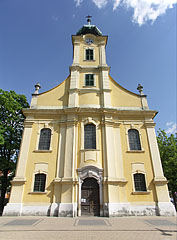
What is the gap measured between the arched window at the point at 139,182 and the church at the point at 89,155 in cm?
7

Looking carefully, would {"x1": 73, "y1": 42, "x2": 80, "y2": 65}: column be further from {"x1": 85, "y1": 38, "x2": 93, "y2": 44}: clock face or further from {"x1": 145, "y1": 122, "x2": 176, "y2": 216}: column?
{"x1": 145, "y1": 122, "x2": 176, "y2": 216}: column

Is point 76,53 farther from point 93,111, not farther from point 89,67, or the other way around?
point 93,111

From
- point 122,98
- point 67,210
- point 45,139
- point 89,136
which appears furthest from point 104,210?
point 122,98

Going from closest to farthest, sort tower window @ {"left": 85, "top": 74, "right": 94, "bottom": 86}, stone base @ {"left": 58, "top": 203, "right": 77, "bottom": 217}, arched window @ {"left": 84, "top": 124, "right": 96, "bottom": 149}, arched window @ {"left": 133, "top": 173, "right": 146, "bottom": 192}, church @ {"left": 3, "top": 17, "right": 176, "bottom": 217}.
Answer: stone base @ {"left": 58, "top": 203, "right": 77, "bottom": 217}
church @ {"left": 3, "top": 17, "right": 176, "bottom": 217}
arched window @ {"left": 133, "top": 173, "right": 146, "bottom": 192}
arched window @ {"left": 84, "top": 124, "right": 96, "bottom": 149}
tower window @ {"left": 85, "top": 74, "right": 94, "bottom": 86}

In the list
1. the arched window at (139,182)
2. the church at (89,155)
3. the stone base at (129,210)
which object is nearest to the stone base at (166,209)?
the church at (89,155)

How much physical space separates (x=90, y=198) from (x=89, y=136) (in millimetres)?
5094

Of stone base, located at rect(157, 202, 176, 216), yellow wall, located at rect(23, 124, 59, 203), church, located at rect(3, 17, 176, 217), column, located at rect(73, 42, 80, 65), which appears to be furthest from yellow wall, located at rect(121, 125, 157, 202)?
column, located at rect(73, 42, 80, 65)

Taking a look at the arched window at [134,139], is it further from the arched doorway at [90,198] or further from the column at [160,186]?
the arched doorway at [90,198]

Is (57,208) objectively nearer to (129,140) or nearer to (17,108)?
(129,140)

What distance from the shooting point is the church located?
11.9 m

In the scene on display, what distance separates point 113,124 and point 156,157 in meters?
4.66

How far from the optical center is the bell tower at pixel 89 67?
1630 cm

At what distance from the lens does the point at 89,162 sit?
13.0m

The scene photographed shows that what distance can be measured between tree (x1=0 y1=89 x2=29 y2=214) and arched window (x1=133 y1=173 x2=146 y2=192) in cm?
1256
